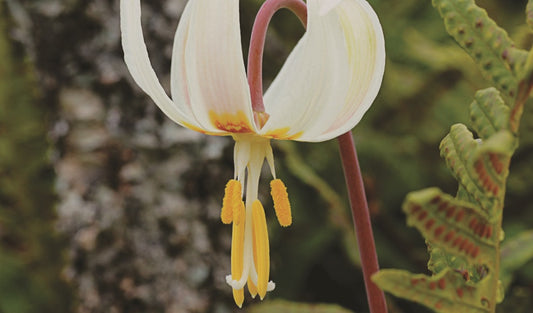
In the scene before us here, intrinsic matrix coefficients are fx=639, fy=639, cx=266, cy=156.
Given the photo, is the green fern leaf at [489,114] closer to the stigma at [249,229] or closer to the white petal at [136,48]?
the stigma at [249,229]

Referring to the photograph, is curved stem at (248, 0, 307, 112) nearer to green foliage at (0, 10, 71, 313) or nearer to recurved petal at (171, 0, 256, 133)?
recurved petal at (171, 0, 256, 133)

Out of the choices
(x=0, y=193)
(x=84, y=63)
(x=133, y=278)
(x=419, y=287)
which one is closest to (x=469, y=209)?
(x=419, y=287)

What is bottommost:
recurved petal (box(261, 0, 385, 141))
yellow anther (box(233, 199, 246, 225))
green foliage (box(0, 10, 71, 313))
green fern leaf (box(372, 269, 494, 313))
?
green foliage (box(0, 10, 71, 313))

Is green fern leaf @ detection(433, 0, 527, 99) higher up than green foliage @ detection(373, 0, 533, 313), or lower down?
higher up

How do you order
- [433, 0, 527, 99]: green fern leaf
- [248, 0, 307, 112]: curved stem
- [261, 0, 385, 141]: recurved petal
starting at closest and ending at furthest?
[433, 0, 527, 99]: green fern leaf → [261, 0, 385, 141]: recurved petal → [248, 0, 307, 112]: curved stem

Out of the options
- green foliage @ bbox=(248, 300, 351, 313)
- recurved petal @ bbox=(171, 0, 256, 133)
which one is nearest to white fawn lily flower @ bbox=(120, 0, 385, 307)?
recurved petal @ bbox=(171, 0, 256, 133)

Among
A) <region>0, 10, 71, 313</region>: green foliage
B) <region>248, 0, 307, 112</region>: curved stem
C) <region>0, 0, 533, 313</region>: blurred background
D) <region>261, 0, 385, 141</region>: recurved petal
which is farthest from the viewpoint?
<region>0, 10, 71, 313</region>: green foliage

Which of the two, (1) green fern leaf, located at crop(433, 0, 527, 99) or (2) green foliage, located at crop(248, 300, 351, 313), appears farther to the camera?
(2) green foliage, located at crop(248, 300, 351, 313)
